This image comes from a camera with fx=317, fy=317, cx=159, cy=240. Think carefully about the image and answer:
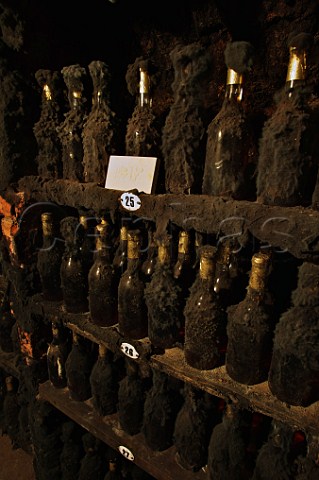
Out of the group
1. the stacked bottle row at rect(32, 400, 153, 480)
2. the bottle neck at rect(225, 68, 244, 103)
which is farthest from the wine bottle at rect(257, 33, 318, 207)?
the stacked bottle row at rect(32, 400, 153, 480)

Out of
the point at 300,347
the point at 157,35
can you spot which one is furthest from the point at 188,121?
the point at 157,35

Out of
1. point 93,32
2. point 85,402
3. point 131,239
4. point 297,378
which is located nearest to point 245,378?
point 297,378

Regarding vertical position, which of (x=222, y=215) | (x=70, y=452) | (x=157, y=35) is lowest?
(x=70, y=452)

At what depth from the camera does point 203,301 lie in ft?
2.98

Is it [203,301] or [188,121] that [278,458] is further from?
[188,121]

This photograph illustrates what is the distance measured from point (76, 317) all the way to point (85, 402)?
0.40 meters

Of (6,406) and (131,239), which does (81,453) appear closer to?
(6,406)

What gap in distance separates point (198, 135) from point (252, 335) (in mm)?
545

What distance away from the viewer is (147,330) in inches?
42.3

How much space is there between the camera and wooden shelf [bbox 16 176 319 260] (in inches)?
24.9

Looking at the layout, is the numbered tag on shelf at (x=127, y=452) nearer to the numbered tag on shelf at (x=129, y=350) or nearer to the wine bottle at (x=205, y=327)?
the numbered tag on shelf at (x=129, y=350)

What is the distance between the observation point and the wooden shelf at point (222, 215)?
63 centimetres

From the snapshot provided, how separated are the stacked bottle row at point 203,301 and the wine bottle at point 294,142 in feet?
0.55

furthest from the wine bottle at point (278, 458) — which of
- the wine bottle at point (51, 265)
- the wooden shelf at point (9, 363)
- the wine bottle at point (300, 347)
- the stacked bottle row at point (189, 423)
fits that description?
the wooden shelf at point (9, 363)
